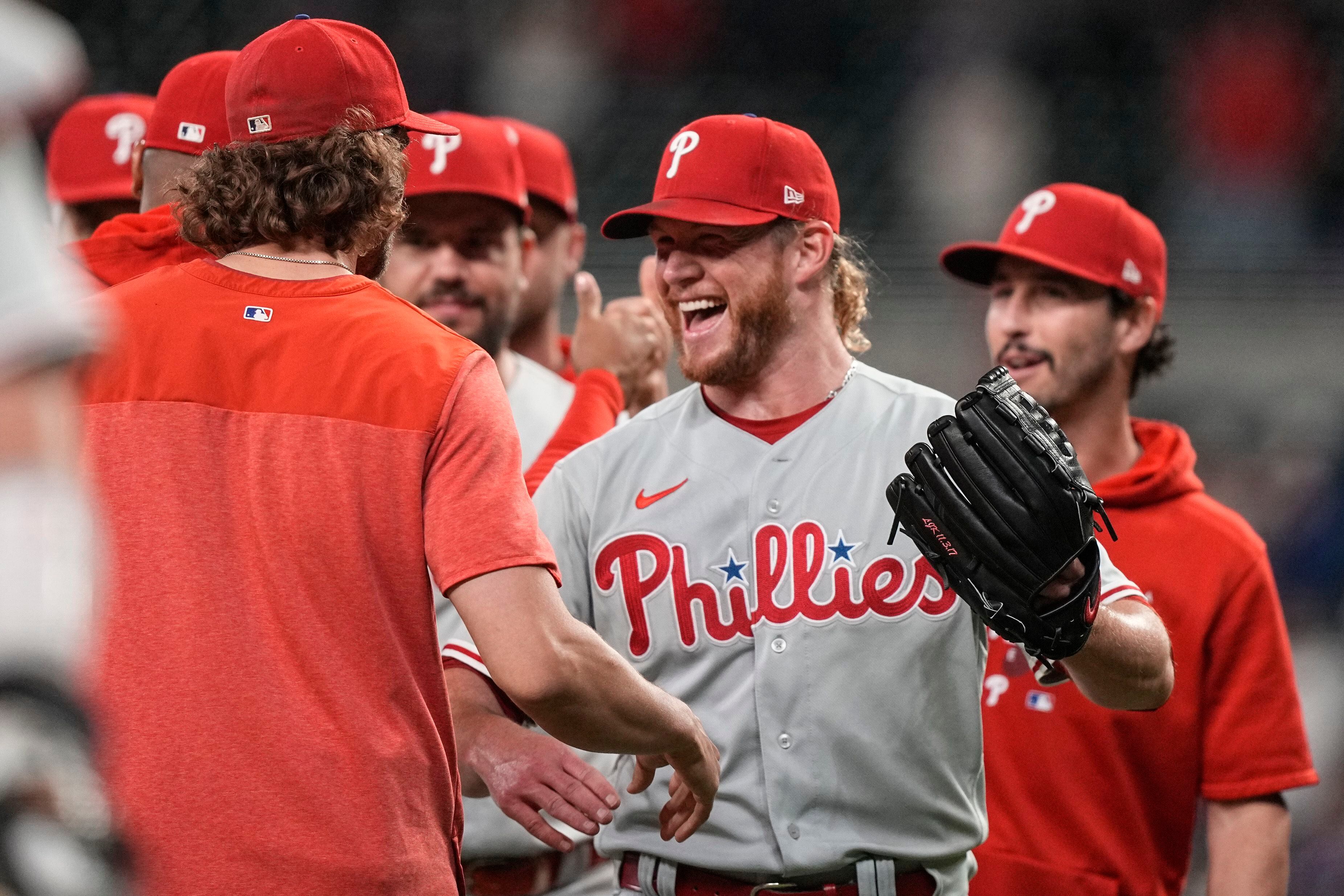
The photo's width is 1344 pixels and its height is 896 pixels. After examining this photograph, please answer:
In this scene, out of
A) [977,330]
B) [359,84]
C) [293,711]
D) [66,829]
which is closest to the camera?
[66,829]

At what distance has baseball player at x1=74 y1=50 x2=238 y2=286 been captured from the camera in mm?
2807

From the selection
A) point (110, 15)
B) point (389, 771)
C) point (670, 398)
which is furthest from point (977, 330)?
point (389, 771)

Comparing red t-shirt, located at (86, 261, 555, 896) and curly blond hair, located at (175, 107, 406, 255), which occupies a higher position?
curly blond hair, located at (175, 107, 406, 255)

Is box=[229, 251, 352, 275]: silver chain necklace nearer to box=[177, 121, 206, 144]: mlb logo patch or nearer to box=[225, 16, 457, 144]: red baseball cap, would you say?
box=[225, 16, 457, 144]: red baseball cap

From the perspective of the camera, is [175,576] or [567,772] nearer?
[175,576]

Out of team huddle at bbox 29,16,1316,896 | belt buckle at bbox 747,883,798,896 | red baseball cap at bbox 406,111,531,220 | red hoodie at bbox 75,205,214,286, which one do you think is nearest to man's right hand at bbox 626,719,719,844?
team huddle at bbox 29,16,1316,896

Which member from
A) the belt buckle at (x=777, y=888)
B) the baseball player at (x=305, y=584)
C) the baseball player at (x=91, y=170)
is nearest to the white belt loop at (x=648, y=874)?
the belt buckle at (x=777, y=888)

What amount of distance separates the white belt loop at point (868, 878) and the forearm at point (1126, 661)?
19.3 inches

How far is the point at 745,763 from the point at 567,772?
0.49 meters

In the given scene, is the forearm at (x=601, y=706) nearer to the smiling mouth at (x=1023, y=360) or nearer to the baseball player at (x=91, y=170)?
the smiling mouth at (x=1023, y=360)

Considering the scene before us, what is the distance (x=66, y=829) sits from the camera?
1.18 m

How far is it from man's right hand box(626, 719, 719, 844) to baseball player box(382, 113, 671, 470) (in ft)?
4.74

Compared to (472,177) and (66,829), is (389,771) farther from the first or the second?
(472,177)

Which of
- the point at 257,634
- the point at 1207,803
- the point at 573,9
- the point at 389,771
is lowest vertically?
the point at 1207,803
